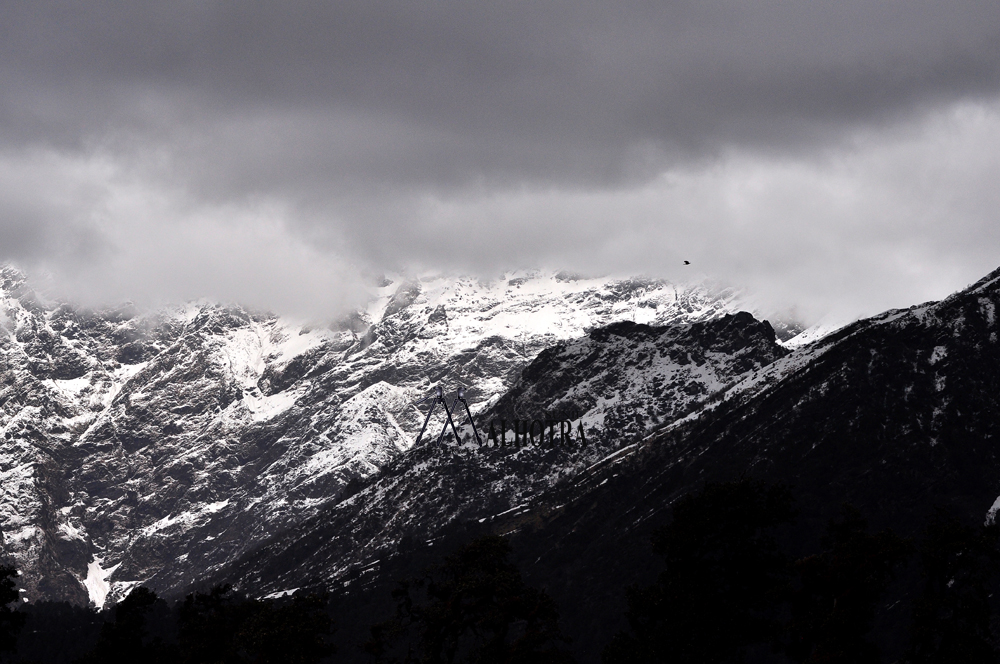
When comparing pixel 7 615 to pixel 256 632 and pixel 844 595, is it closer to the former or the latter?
pixel 256 632

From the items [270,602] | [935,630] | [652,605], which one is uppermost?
[270,602]

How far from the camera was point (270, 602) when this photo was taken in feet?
427

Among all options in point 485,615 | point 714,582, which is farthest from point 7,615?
point 714,582

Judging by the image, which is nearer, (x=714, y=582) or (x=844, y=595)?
(x=844, y=595)

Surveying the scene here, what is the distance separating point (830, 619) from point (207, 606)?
6418 cm

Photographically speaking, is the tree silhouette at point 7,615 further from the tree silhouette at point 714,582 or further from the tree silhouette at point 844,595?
the tree silhouette at point 844,595

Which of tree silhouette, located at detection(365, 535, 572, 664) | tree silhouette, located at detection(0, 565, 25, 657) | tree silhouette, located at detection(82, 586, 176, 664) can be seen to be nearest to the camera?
tree silhouette, located at detection(365, 535, 572, 664)

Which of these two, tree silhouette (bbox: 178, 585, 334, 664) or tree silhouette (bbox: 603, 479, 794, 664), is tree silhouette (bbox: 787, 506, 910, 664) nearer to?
tree silhouette (bbox: 603, 479, 794, 664)

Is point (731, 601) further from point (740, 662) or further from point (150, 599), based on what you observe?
point (150, 599)

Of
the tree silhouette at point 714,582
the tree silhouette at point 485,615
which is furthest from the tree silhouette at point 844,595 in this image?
the tree silhouette at point 485,615

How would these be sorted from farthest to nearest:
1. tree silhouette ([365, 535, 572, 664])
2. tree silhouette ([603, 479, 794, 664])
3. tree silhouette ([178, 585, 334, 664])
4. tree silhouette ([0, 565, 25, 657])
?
tree silhouette ([178, 585, 334, 664]) → tree silhouette ([0, 565, 25, 657]) → tree silhouette ([603, 479, 794, 664]) → tree silhouette ([365, 535, 572, 664])

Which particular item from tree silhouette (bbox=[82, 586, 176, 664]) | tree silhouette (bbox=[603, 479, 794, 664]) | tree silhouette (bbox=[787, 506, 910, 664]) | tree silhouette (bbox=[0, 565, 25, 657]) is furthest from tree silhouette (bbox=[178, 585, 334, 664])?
tree silhouette (bbox=[787, 506, 910, 664])

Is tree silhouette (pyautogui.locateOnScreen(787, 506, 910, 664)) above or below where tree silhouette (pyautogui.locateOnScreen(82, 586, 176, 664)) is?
below

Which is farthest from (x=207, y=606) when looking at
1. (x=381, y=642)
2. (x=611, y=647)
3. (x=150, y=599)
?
(x=611, y=647)
